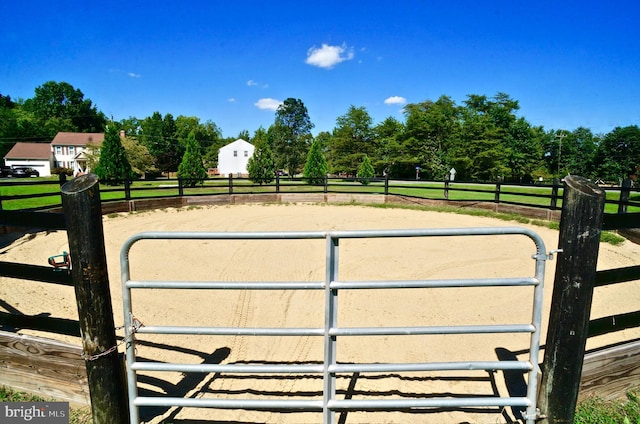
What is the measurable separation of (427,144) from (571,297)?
5107 cm

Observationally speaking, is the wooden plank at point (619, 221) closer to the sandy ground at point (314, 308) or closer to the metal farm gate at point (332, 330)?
the metal farm gate at point (332, 330)

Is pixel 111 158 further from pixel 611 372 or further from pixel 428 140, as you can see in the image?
pixel 428 140

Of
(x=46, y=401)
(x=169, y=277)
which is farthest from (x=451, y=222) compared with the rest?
(x=46, y=401)

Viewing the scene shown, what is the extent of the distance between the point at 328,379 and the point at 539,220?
1135cm

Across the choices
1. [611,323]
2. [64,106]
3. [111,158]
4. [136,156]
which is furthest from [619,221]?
[64,106]

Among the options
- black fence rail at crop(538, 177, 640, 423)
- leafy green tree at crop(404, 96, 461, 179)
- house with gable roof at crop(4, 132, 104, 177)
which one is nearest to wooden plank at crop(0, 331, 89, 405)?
black fence rail at crop(538, 177, 640, 423)

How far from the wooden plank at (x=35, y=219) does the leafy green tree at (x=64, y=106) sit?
105 m

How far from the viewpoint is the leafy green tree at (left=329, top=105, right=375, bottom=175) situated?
52.8 metres

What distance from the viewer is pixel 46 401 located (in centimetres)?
245

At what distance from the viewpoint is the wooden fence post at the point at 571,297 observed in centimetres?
195

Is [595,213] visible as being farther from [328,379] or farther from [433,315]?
[433,315]

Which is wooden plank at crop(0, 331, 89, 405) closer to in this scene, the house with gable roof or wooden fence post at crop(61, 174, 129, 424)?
wooden fence post at crop(61, 174, 129, 424)

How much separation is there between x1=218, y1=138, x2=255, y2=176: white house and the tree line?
190 inches

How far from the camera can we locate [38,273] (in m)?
2.35
